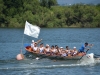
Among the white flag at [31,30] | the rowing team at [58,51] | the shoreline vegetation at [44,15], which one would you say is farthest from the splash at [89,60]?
the shoreline vegetation at [44,15]

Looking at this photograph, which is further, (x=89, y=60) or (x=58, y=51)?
(x=58, y=51)

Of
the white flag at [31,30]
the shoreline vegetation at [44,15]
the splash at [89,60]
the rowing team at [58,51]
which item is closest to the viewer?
the splash at [89,60]

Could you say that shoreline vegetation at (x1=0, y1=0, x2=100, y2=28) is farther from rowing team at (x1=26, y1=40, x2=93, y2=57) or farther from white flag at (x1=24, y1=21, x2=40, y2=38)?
rowing team at (x1=26, y1=40, x2=93, y2=57)

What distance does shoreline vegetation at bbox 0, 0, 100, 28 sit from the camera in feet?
337

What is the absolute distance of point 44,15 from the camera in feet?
335

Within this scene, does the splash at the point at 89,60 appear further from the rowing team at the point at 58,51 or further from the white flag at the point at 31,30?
the white flag at the point at 31,30

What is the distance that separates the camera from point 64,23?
10694 centimetres

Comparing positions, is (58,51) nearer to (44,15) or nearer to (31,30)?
(31,30)

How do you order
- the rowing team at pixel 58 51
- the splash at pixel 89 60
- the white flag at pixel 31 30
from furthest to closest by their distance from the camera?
the white flag at pixel 31 30 < the rowing team at pixel 58 51 < the splash at pixel 89 60

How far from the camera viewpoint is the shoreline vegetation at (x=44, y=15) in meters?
103

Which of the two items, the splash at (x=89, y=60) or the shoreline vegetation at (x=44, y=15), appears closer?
the splash at (x=89, y=60)

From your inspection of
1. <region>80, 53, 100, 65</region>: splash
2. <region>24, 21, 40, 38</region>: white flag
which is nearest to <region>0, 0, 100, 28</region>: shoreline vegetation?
<region>24, 21, 40, 38</region>: white flag

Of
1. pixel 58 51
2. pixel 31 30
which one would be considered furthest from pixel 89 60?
pixel 31 30

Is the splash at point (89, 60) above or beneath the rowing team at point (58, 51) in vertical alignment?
beneath
